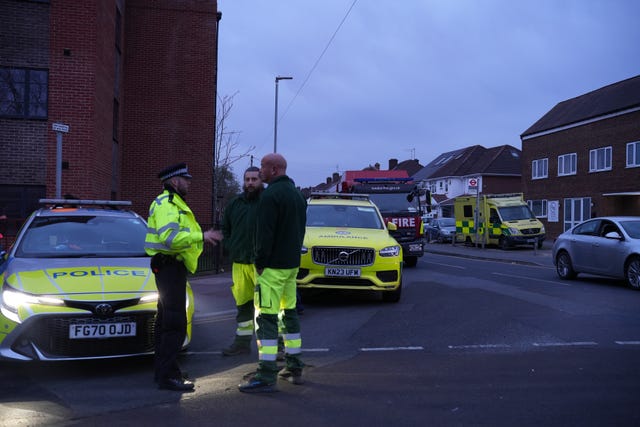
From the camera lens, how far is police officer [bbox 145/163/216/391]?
16.0 feet

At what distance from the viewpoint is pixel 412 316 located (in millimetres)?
8578

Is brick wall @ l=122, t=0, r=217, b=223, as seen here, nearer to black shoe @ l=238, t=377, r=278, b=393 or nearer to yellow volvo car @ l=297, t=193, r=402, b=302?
yellow volvo car @ l=297, t=193, r=402, b=302

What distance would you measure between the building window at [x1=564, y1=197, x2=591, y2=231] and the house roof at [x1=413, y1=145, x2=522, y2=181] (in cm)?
2446

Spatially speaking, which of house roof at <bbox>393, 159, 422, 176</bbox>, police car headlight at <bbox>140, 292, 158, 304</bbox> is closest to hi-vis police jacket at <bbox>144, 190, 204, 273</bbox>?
police car headlight at <bbox>140, 292, 158, 304</bbox>

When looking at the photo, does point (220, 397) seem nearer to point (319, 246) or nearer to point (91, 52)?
point (319, 246)

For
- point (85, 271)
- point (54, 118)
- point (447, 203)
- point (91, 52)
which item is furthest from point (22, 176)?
point (447, 203)

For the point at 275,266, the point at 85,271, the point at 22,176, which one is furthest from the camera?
the point at 22,176

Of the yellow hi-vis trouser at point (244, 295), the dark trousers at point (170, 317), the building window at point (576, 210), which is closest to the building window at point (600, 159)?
the building window at point (576, 210)

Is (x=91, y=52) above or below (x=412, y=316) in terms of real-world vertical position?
above

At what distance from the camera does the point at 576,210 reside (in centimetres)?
3531

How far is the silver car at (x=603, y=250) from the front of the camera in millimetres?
12000

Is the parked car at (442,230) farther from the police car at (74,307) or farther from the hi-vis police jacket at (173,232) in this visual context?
the hi-vis police jacket at (173,232)

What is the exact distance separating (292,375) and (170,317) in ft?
3.77

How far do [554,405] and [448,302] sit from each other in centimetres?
545
